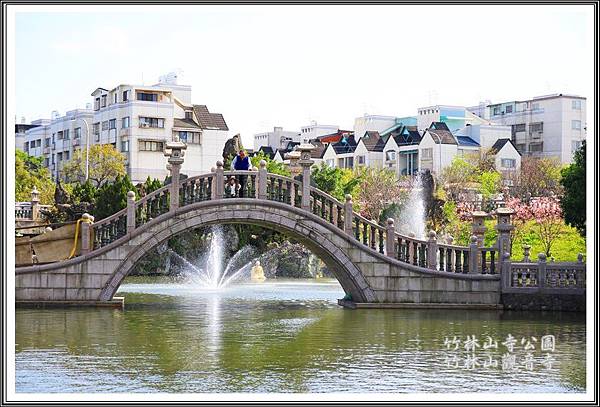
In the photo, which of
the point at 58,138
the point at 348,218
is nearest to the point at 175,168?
the point at 348,218

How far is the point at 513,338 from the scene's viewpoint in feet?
49.8

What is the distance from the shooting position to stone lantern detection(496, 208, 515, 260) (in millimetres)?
19547

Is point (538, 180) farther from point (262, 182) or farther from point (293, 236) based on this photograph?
point (262, 182)

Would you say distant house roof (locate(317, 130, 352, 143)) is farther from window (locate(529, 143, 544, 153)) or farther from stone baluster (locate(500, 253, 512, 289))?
stone baluster (locate(500, 253, 512, 289))

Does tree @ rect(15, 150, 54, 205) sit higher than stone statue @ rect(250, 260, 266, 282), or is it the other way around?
tree @ rect(15, 150, 54, 205)

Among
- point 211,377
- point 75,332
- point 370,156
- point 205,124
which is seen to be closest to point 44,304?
point 75,332

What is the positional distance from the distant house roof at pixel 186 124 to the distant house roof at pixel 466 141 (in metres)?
14.0

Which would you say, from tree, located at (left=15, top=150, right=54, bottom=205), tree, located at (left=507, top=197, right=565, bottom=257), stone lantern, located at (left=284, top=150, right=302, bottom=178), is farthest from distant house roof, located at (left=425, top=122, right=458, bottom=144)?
stone lantern, located at (left=284, top=150, right=302, bottom=178)

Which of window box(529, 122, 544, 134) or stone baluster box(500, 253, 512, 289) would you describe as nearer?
stone baluster box(500, 253, 512, 289)

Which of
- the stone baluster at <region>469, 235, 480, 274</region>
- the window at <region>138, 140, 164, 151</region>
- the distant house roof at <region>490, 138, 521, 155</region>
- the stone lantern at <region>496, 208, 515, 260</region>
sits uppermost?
the distant house roof at <region>490, 138, 521, 155</region>

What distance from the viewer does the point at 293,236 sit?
63.6 ft

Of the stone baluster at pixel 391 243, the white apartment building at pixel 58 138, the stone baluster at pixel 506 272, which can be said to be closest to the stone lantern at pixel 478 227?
the stone baluster at pixel 506 272

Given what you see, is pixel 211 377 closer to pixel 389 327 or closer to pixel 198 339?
pixel 198 339

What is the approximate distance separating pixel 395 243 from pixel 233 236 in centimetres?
1647
